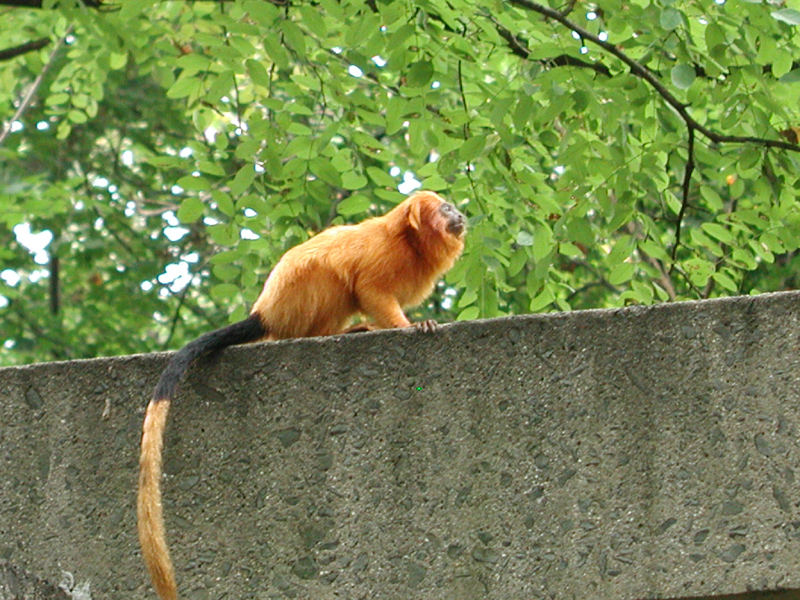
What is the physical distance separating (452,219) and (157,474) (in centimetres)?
189

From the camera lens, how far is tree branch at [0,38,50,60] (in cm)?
692

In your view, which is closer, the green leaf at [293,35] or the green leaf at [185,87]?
the green leaf at [293,35]

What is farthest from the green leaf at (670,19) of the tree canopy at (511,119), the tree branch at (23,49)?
the tree branch at (23,49)

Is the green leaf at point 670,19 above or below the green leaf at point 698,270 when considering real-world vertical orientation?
above

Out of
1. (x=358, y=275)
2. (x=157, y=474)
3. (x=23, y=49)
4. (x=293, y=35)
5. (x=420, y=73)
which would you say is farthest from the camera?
(x=23, y=49)

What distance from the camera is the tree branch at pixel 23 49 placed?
692cm

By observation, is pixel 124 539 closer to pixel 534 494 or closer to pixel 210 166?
pixel 534 494

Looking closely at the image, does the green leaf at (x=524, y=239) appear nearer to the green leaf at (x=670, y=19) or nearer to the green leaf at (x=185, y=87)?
the green leaf at (x=670, y=19)

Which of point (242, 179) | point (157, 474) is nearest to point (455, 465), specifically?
point (157, 474)

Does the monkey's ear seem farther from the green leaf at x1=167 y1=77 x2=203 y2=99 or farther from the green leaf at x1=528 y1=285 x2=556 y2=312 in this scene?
the green leaf at x1=167 y1=77 x2=203 y2=99

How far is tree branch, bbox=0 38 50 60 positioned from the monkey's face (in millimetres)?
4204

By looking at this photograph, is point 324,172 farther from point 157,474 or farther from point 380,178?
point 157,474

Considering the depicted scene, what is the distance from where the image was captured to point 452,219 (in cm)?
402

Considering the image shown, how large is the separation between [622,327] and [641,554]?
55cm
